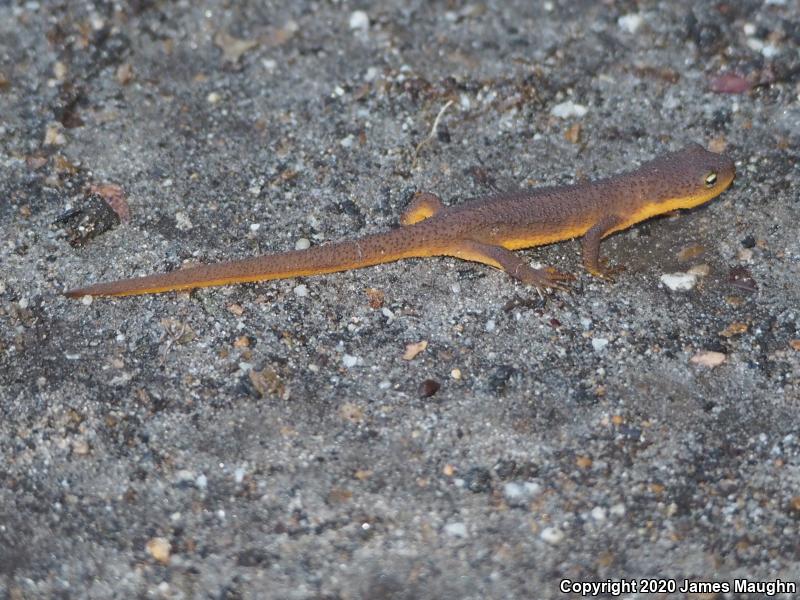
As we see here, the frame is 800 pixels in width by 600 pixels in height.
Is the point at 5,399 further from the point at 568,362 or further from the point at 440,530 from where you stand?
the point at 568,362

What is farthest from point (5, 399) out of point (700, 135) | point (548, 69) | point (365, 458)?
point (700, 135)

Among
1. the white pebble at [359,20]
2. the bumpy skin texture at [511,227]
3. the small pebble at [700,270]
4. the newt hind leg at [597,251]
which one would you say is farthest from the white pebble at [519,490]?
the white pebble at [359,20]

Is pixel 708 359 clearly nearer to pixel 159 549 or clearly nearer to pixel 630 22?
pixel 159 549

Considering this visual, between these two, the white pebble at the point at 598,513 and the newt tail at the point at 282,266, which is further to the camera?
the newt tail at the point at 282,266

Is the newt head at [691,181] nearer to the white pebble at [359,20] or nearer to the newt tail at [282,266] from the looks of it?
the newt tail at [282,266]

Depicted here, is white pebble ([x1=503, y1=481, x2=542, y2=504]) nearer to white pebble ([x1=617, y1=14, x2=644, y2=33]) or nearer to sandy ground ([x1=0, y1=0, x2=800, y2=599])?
sandy ground ([x1=0, y1=0, x2=800, y2=599])
